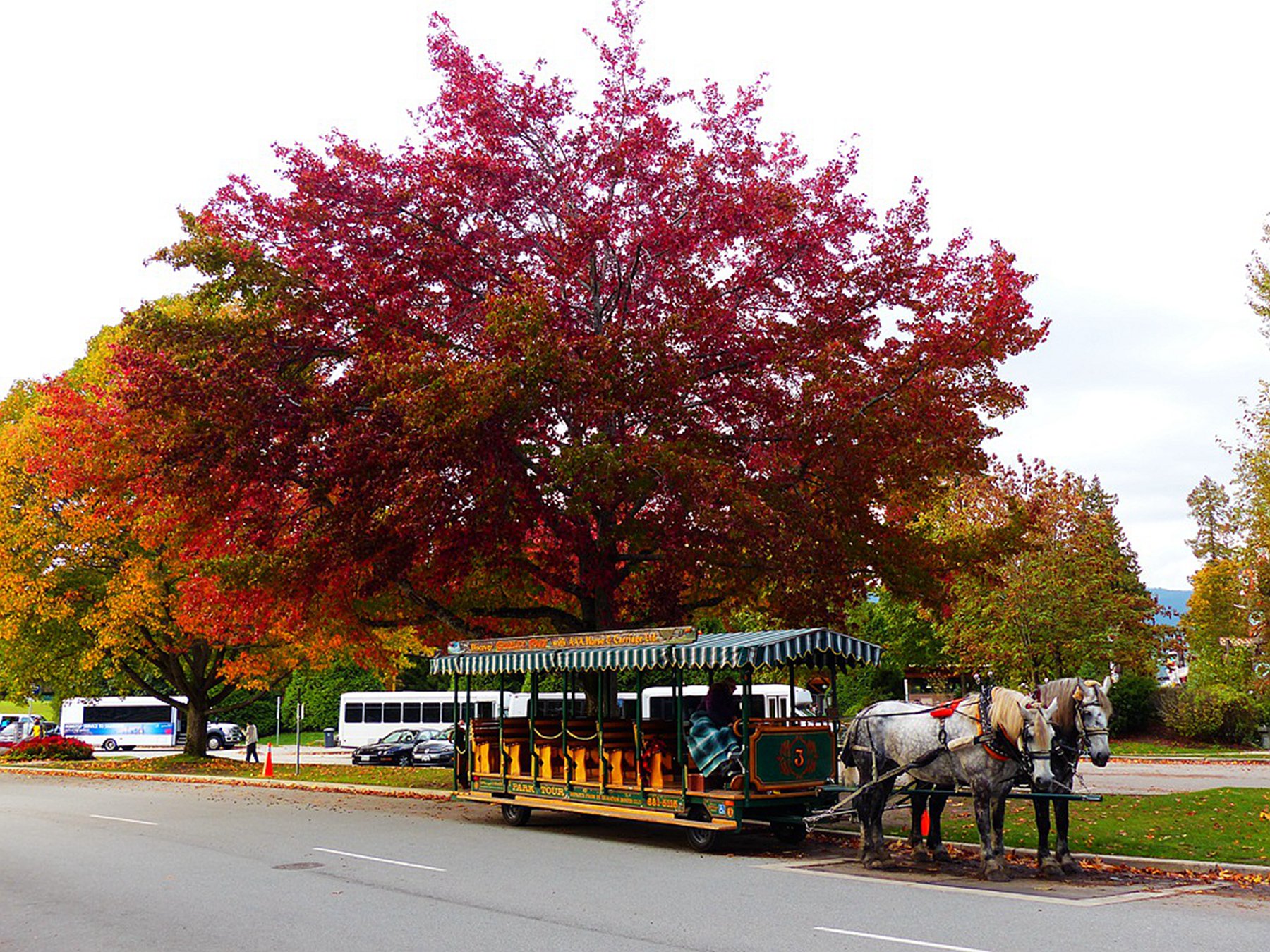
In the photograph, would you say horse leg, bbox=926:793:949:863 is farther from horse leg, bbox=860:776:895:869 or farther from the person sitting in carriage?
the person sitting in carriage

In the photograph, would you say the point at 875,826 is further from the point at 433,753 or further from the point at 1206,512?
the point at 1206,512

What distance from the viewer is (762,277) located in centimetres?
1981

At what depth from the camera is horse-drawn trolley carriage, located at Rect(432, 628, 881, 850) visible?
14773 mm

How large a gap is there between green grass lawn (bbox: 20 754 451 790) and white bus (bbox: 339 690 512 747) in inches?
359

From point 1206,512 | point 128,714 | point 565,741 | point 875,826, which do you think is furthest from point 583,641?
point 1206,512

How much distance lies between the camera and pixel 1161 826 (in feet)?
52.2

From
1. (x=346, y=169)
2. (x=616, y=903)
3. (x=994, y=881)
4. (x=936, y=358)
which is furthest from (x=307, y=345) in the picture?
(x=994, y=881)

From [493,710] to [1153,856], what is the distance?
38186 millimetres

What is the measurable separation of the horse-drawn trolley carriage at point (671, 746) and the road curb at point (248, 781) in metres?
6.46

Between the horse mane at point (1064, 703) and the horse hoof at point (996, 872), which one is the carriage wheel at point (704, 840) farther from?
the horse mane at point (1064, 703)

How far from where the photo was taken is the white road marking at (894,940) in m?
8.41

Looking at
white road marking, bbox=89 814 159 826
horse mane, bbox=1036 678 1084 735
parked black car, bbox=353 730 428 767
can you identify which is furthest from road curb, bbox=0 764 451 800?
horse mane, bbox=1036 678 1084 735

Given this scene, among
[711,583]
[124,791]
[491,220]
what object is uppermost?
[491,220]

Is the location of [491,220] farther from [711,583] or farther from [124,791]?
[124,791]
